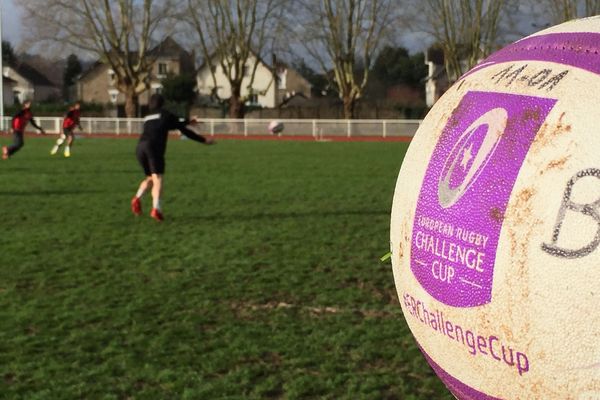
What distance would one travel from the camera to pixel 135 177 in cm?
1836

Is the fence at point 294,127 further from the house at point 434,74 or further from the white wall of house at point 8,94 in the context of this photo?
the white wall of house at point 8,94

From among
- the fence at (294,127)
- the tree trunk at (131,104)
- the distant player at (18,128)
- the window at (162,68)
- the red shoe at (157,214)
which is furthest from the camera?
Result: the window at (162,68)

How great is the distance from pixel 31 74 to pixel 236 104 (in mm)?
59651

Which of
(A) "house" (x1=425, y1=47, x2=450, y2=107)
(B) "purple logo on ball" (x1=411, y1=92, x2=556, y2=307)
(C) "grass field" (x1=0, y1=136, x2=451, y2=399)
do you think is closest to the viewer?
(B) "purple logo on ball" (x1=411, y1=92, x2=556, y2=307)

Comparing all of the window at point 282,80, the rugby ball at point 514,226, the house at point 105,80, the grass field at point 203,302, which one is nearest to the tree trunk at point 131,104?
the house at point 105,80

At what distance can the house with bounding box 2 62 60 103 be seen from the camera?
9912 centimetres

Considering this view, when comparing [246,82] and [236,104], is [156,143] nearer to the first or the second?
[236,104]

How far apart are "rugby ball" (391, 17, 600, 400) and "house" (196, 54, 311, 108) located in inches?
2720

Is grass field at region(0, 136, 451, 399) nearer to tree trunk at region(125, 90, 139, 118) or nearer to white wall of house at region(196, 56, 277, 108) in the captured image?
tree trunk at region(125, 90, 139, 118)

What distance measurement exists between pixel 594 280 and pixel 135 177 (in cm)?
1677

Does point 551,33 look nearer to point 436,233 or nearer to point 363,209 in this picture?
point 436,233

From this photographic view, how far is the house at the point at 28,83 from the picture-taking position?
99125 mm

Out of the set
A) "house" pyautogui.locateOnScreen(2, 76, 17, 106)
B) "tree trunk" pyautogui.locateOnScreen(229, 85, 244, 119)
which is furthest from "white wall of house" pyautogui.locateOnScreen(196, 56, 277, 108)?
"tree trunk" pyautogui.locateOnScreen(229, 85, 244, 119)

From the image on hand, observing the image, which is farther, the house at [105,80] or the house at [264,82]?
the house at [105,80]
